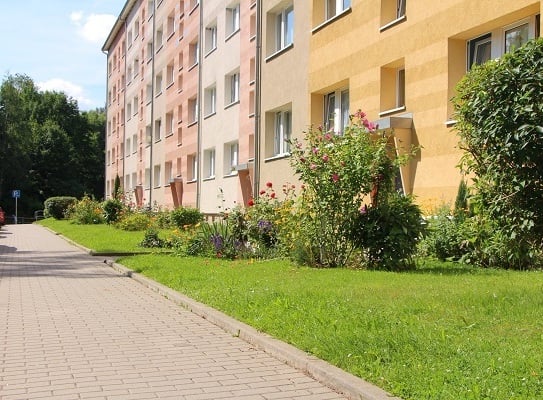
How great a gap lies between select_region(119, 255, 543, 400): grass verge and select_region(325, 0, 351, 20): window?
379 inches

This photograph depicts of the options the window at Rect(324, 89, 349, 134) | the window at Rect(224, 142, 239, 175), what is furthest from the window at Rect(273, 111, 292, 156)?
the window at Rect(224, 142, 239, 175)

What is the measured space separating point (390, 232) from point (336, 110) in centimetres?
821

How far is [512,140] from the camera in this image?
6145mm

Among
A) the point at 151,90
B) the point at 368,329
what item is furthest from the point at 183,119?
the point at 368,329

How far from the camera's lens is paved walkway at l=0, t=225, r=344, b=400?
16.5 feet

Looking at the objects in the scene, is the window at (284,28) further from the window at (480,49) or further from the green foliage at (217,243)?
the window at (480,49)

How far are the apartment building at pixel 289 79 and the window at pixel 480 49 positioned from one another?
1.0 inches

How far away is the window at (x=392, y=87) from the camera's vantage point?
53.2 ft

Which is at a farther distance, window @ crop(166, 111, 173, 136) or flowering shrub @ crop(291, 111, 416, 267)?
window @ crop(166, 111, 173, 136)

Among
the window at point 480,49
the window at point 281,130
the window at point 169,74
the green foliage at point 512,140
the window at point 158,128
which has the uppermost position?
the window at point 169,74

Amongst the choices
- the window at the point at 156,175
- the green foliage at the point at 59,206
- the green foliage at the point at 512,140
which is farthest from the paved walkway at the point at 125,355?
the green foliage at the point at 59,206

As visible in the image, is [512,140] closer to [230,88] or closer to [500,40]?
[500,40]

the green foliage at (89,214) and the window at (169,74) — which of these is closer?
the green foliage at (89,214)

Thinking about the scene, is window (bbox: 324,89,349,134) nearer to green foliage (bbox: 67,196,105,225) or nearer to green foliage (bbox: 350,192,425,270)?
green foliage (bbox: 350,192,425,270)
